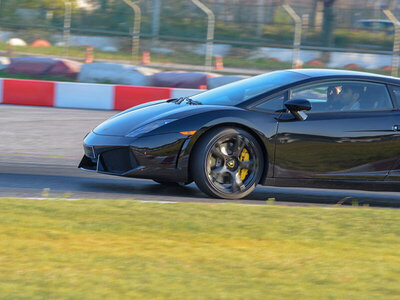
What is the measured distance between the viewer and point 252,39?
1839cm

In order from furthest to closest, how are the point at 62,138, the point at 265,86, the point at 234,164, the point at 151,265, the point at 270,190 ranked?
the point at 62,138
the point at 270,190
the point at 265,86
the point at 234,164
the point at 151,265

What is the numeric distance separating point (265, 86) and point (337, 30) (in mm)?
11766

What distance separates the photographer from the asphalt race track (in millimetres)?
6727

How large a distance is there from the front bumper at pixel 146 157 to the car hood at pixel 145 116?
0.64 feet

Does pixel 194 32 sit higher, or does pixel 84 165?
pixel 194 32

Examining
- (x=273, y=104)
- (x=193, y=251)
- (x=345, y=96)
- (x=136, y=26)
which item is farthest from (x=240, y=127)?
(x=136, y=26)

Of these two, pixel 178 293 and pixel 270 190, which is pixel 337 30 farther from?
pixel 178 293

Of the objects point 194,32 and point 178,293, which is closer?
point 178,293

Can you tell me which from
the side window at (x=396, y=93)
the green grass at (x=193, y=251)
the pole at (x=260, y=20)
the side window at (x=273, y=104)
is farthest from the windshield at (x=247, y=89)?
the pole at (x=260, y=20)

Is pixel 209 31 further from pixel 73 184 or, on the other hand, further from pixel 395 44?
pixel 73 184

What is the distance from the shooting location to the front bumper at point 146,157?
20.9ft

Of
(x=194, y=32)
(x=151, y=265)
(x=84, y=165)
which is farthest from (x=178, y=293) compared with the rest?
(x=194, y=32)

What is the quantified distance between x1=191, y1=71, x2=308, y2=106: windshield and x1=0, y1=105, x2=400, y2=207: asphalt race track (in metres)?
0.94

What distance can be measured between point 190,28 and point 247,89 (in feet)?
36.7
